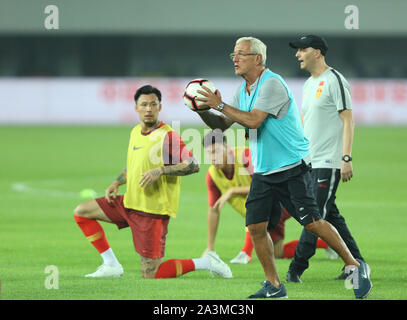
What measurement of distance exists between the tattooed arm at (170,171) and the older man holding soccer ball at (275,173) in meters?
1.27

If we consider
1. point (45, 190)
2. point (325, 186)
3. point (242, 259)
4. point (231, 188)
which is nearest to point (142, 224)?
point (242, 259)

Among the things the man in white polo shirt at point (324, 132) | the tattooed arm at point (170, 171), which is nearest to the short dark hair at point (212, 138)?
the tattooed arm at point (170, 171)

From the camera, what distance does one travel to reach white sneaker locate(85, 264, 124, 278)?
8938 millimetres

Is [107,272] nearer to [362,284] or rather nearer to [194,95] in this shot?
[194,95]

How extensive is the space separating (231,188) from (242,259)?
2.92 ft

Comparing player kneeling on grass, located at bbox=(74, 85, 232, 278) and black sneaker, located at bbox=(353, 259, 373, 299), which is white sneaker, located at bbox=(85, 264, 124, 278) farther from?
black sneaker, located at bbox=(353, 259, 373, 299)

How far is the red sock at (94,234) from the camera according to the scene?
927 cm

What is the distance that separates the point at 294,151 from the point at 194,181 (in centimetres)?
1229

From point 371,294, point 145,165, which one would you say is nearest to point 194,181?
point 145,165

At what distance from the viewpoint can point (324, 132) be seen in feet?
28.9

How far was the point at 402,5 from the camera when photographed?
45.1 m

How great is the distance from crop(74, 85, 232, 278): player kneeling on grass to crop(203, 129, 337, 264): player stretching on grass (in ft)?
3.30

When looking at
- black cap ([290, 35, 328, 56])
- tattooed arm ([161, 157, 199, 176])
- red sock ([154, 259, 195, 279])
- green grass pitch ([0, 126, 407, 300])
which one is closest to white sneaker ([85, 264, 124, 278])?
green grass pitch ([0, 126, 407, 300])
